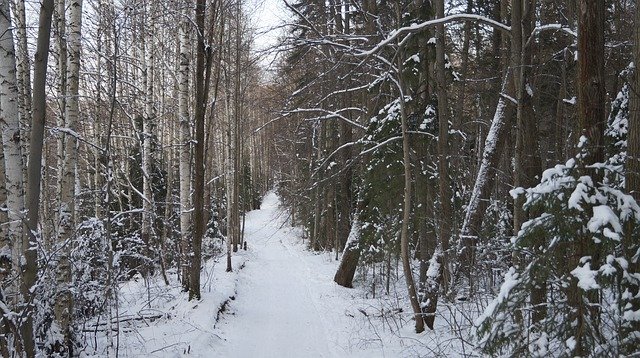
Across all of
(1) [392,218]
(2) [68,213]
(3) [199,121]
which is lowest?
(1) [392,218]

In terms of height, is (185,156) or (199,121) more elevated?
(199,121)

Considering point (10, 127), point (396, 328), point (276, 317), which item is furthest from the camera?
point (276, 317)

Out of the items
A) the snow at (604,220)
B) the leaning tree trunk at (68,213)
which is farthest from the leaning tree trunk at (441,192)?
the leaning tree trunk at (68,213)

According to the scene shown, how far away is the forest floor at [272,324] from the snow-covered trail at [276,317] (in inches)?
0.7

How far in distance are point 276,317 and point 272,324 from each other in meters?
0.58

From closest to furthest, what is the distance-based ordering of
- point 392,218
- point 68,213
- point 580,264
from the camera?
1. point 580,264
2. point 68,213
3. point 392,218

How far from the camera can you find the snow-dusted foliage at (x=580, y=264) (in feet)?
9.01

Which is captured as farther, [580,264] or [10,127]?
[10,127]

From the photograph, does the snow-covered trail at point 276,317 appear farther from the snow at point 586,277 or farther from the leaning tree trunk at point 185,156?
the snow at point 586,277

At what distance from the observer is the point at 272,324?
8.41 metres

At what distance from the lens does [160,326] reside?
7.10 meters

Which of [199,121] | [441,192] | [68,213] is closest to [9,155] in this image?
[68,213]

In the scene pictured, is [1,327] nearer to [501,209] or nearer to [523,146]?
[523,146]

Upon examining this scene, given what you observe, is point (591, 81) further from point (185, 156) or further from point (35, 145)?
point (185, 156)
